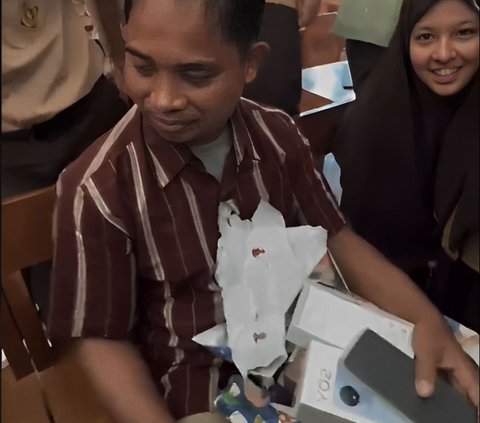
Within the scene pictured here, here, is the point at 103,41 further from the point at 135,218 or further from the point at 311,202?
the point at 311,202

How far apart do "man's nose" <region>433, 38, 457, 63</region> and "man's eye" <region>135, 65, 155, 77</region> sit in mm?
233

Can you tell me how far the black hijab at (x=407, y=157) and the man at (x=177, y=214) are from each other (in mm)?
29

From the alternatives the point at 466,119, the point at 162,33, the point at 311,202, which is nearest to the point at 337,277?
the point at 311,202

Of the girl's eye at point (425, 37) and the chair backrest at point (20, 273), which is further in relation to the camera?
the girl's eye at point (425, 37)

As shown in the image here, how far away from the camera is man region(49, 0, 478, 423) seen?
490mm

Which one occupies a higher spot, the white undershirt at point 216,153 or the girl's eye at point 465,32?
the girl's eye at point 465,32

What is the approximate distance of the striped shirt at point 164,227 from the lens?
52 centimetres

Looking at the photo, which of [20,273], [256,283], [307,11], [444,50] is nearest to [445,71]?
[444,50]

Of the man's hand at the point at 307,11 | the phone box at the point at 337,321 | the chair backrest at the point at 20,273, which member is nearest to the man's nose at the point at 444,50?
the man's hand at the point at 307,11

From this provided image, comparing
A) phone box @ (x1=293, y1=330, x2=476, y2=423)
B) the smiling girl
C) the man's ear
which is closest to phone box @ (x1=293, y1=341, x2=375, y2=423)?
phone box @ (x1=293, y1=330, x2=476, y2=423)

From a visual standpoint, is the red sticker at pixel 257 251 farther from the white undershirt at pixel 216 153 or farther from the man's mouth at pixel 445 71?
the man's mouth at pixel 445 71

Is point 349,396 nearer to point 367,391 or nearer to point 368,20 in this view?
point 367,391

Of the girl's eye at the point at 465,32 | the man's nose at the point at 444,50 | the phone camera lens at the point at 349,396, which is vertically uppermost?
the girl's eye at the point at 465,32

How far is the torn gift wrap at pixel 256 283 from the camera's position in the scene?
0.58 m
